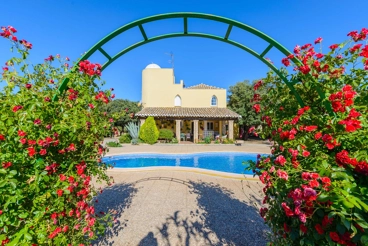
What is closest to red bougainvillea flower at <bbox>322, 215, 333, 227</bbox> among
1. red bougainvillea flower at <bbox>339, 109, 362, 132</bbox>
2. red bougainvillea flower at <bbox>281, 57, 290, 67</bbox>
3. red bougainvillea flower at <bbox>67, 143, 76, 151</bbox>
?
red bougainvillea flower at <bbox>339, 109, 362, 132</bbox>

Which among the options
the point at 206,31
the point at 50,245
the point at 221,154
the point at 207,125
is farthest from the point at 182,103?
the point at 50,245

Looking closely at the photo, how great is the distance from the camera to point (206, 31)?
10.4ft

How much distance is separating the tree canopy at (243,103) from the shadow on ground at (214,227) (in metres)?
22.0

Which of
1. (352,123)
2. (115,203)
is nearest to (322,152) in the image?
(352,123)

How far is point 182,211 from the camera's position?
4734mm

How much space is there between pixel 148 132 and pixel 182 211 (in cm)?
1613

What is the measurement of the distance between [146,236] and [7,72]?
3731 mm

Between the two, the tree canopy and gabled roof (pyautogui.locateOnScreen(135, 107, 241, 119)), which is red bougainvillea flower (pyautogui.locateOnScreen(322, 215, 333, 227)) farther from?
the tree canopy

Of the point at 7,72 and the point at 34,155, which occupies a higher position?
the point at 7,72

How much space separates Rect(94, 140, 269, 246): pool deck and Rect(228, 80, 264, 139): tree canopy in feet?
65.6

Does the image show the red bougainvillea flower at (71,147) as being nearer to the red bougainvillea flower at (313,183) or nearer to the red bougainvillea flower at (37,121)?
the red bougainvillea flower at (37,121)

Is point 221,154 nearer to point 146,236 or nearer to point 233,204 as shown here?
point 233,204

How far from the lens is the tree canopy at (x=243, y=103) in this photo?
2588 cm

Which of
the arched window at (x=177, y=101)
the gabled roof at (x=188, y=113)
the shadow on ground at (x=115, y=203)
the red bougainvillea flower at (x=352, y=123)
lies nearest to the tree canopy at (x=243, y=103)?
the gabled roof at (x=188, y=113)
